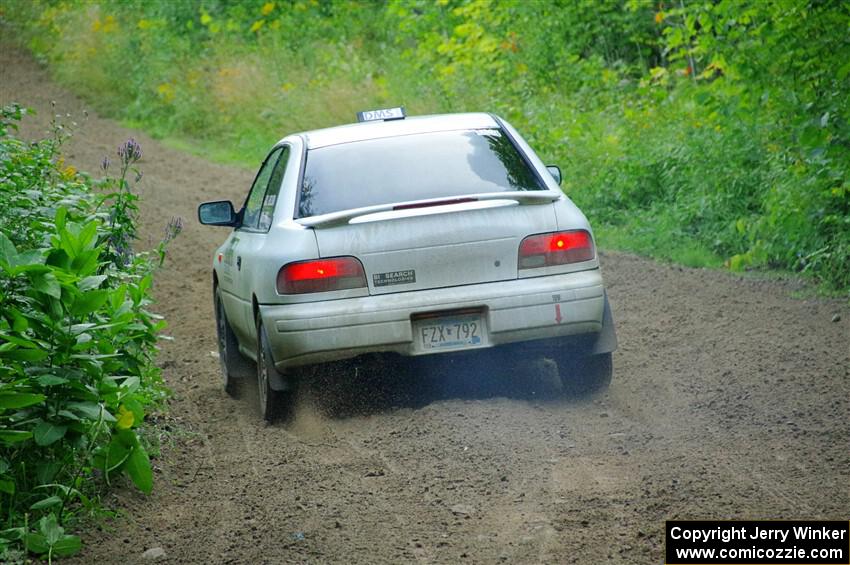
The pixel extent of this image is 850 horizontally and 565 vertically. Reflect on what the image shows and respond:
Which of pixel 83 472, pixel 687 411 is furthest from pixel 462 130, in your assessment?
pixel 83 472

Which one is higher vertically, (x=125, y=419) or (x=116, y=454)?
(x=125, y=419)

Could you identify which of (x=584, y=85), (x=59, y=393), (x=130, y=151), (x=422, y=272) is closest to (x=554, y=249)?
(x=422, y=272)

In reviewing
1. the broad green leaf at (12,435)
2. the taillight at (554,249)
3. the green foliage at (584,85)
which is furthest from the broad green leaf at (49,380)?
the green foliage at (584,85)

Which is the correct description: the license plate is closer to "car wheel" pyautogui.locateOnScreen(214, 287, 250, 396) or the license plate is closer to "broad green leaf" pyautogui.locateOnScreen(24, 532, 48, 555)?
"car wheel" pyautogui.locateOnScreen(214, 287, 250, 396)

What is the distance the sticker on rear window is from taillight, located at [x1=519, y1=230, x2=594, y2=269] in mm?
592

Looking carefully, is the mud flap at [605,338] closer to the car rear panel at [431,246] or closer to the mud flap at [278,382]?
the car rear panel at [431,246]

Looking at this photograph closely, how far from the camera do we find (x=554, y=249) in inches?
265

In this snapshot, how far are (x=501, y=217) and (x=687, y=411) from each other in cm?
142

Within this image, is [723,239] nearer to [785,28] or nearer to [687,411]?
Result: [785,28]

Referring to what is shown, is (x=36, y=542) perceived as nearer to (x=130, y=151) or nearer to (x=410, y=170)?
(x=130, y=151)

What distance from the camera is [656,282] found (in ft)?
35.9

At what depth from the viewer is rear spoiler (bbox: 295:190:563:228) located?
6.66m
